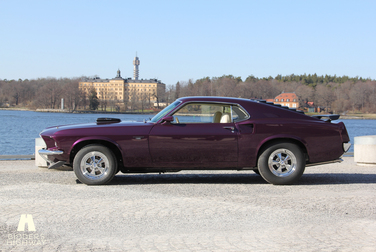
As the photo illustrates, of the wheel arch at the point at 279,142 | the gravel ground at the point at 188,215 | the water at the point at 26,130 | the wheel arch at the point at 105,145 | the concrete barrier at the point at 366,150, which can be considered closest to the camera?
the gravel ground at the point at 188,215

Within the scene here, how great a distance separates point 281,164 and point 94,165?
3.26 meters

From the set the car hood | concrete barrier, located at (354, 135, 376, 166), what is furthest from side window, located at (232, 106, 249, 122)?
concrete barrier, located at (354, 135, 376, 166)

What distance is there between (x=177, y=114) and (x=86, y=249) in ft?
12.1

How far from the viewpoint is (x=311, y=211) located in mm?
5371

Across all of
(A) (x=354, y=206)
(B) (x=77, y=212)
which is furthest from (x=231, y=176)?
(B) (x=77, y=212)

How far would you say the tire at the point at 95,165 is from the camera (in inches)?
274

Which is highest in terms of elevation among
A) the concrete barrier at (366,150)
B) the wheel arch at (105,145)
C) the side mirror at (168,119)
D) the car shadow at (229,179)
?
the side mirror at (168,119)

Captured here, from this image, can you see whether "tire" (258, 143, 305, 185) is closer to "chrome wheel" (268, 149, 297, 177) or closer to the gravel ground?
"chrome wheel" (268, 149, 297, 177)

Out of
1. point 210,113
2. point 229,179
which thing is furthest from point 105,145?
point 229,179

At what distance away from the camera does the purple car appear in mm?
6984

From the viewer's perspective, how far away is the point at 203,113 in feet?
24.0

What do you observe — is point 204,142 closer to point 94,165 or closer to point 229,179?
point 229,179

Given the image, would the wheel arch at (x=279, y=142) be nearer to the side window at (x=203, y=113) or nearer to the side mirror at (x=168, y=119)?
the side window at (x=203, y=113)

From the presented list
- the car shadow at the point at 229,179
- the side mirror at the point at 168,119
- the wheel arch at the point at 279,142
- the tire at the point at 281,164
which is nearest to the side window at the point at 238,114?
the wheel arch at the point at 279,142
